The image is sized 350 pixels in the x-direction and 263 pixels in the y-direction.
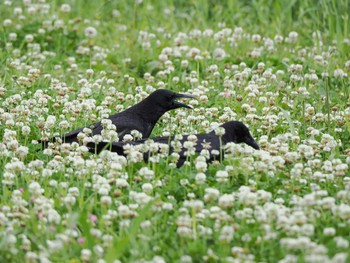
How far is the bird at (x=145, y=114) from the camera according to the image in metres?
7.89

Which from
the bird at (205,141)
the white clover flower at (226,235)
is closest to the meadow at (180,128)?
the white clover flower at (226,235)

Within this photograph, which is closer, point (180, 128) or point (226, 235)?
point (226, 235)

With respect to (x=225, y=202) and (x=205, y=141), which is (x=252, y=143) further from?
(x=225, y=202)

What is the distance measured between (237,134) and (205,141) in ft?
1.58

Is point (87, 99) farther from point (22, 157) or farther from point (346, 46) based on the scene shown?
point (346, 46)

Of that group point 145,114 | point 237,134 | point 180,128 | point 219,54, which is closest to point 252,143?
point 237,134

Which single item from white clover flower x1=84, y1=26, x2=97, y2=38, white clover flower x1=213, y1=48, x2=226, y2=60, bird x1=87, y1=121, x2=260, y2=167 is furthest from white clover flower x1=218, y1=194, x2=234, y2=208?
white clover flower x1=84, y1=26, x2=97, y2=38

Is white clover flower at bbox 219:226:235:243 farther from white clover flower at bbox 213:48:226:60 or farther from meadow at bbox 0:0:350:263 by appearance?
white clover flower at bbox 213:48:226:60

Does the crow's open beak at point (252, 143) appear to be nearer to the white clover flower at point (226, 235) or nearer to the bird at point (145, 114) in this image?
the bird at point (145, 114)

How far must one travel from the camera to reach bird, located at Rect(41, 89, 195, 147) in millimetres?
7891

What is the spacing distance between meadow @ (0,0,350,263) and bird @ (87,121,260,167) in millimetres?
118

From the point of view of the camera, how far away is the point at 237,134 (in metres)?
7.39

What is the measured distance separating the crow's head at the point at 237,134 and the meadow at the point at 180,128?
13 centimetres

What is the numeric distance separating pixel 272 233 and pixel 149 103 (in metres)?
3.55
